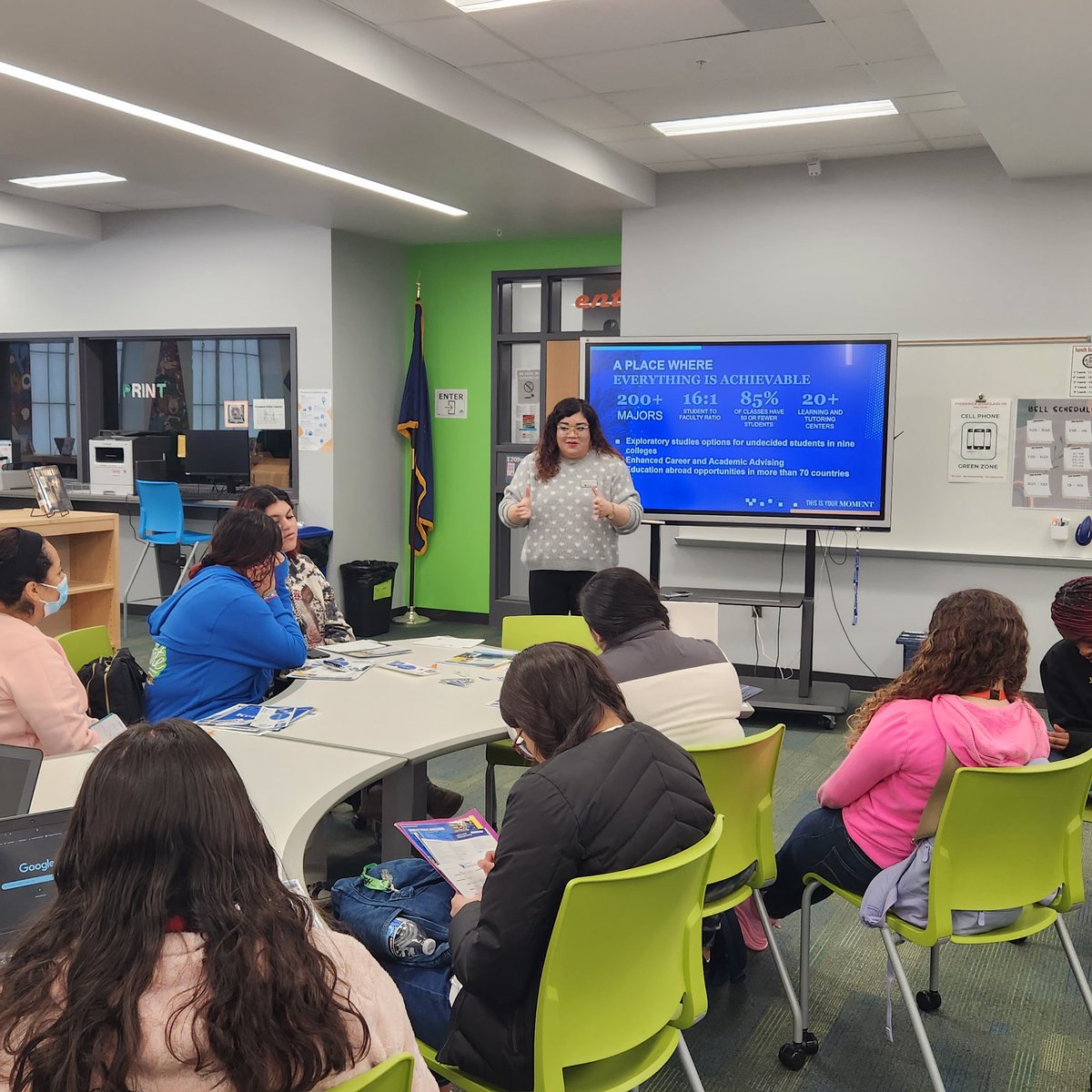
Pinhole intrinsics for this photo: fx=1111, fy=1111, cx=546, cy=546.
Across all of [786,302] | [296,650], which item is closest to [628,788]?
[296,650]

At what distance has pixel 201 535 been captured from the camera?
7.35m

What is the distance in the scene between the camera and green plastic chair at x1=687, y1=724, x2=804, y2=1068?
7.75 ft

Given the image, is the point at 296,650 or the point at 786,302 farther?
the point at 786,302

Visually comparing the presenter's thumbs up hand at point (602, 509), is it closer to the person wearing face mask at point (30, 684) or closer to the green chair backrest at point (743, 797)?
the green chair backrest at point (743, 797)

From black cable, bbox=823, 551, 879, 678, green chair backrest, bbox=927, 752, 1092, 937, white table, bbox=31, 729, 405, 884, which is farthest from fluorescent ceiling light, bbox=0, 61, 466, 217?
green chair backrest, bbox=927, 752, 1092, 937

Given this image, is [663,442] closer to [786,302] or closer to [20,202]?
[786,302]

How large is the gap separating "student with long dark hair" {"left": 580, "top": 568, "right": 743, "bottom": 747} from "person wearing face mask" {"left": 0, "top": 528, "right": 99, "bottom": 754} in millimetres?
1238

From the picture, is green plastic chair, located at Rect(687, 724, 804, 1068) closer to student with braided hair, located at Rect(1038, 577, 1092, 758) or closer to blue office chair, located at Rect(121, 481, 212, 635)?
student with braided hair, located at Rect(1038, 577, 1092, 758)

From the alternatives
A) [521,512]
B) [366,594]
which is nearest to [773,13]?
[521,512]

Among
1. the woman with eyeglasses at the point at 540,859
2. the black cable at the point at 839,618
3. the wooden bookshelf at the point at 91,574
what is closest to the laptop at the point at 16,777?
the woman with eyeglasses at the point at 540,859

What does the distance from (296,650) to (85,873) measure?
2.08 metres

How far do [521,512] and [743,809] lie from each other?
2233mm

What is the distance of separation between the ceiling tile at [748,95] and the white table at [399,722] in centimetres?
267

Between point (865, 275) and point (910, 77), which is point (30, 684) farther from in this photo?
point (865, 275)
